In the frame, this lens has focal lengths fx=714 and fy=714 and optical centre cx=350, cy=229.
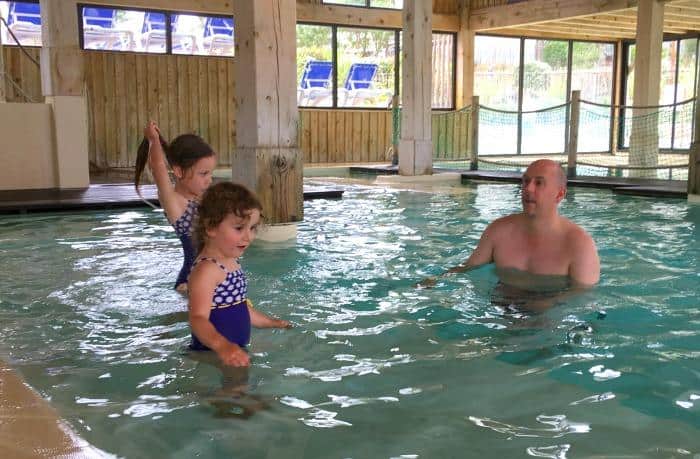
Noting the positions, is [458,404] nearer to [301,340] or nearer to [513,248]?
[301,340]

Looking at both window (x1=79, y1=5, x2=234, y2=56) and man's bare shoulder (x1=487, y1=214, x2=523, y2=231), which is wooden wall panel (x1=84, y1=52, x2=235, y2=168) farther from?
man's bare shoulder (x1=487, y1=214, x2=523, y2=231)

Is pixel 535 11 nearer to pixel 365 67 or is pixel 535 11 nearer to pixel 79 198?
pixel 365 67

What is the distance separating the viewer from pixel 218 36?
14.5 metres

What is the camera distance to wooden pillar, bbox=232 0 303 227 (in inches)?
208

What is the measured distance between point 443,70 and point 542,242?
14.6 m

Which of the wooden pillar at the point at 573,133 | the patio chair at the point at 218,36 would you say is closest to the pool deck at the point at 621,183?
the wooden pillar at the point at 573,133

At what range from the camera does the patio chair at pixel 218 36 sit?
1436 centimetres

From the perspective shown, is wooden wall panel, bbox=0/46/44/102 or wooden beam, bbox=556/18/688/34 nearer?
wooden wall panel, bbox=0/46/44/102

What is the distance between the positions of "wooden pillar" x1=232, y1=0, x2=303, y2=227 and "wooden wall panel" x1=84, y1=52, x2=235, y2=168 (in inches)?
342

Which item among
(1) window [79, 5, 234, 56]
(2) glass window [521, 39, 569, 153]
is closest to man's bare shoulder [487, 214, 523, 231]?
(1) window [79, 5, 234, 56]

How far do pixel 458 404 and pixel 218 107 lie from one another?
1289 cm

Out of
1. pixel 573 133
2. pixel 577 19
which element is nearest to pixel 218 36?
pixel 573 133

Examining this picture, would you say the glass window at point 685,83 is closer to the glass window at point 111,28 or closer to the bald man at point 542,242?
the glass window at point 111,28

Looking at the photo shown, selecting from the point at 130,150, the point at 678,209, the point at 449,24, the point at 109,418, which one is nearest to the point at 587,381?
the point at 109,418
